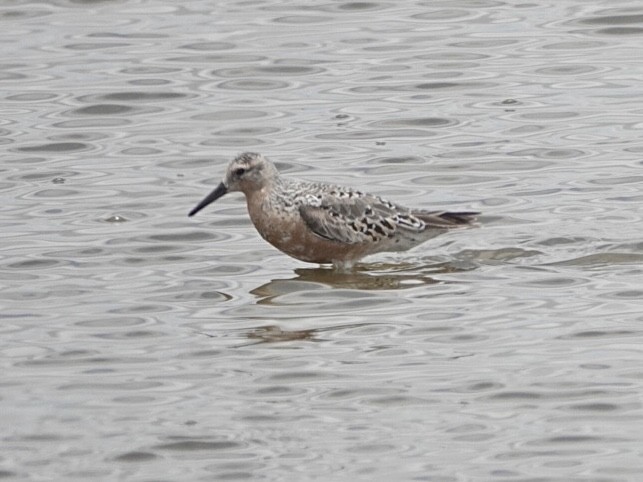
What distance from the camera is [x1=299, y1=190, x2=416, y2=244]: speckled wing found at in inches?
568

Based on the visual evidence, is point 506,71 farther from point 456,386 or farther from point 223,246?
point 456,386

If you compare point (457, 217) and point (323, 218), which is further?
point (457, 217)

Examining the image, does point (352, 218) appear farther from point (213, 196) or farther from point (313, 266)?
point (213, 196)

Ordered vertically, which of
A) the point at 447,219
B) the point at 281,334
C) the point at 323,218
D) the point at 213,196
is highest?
the point at 213,196

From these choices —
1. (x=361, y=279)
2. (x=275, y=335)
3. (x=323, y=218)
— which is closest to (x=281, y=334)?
(x=275, y=335)

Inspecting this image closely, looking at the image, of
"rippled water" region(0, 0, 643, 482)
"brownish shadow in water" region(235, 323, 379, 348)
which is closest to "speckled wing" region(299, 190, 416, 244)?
"rippled water" region(0, 0, 643, 482)

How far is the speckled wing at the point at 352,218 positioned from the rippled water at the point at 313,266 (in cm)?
34

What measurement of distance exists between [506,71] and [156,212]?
606 centimetres

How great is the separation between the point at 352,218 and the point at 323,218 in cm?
26

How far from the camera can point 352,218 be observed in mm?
14562

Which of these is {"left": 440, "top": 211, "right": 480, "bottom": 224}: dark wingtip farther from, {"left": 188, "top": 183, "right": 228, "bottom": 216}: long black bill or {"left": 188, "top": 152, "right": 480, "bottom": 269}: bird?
{"left": 188, "top": 183, "right": 228, "bottom": 216}: long black bill

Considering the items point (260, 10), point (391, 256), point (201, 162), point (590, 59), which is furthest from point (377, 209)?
point (260, 10)

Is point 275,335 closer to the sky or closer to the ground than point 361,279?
closer to the sky

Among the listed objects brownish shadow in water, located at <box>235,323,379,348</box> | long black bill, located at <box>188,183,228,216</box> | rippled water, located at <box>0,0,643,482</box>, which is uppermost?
long black bill, located at <box>188,183,228,216</box>
